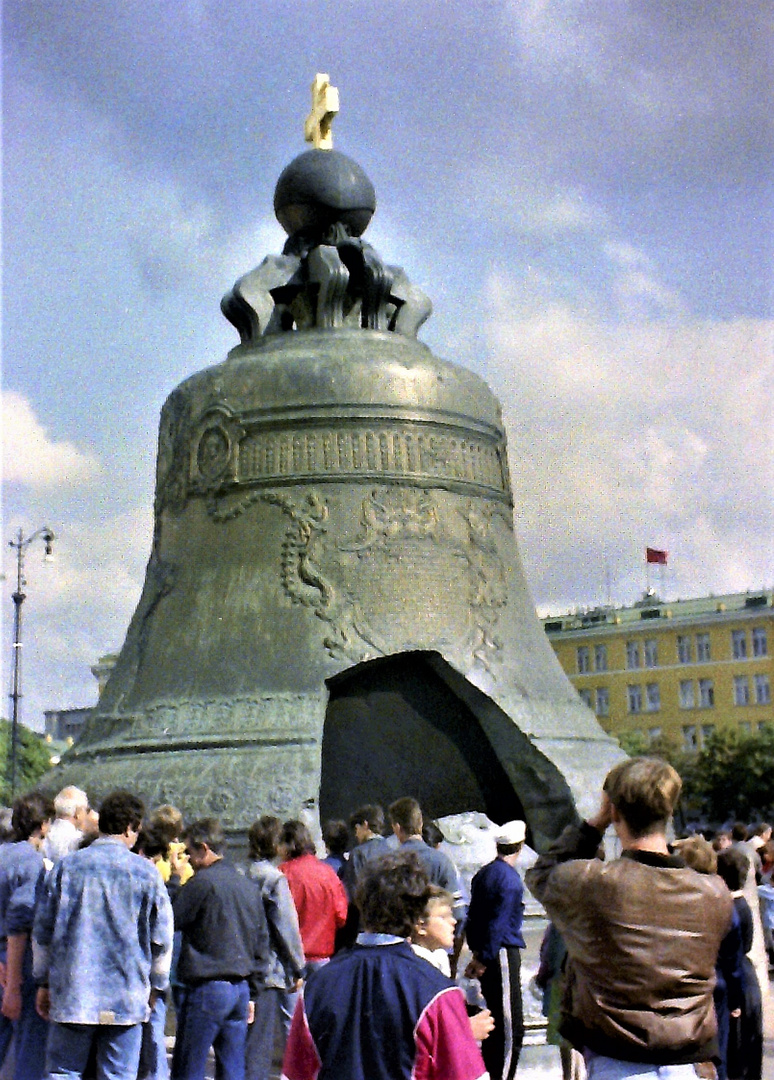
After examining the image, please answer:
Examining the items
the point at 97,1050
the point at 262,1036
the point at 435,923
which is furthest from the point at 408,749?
the point at 435,923

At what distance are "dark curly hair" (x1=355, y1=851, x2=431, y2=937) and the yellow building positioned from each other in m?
47.9

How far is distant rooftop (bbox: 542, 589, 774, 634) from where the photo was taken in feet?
168

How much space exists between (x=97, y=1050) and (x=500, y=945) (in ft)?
7.17

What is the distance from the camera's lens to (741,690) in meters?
50.6

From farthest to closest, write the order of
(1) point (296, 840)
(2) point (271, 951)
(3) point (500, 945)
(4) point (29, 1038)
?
(1) point (296, 840)
(3) point (500, 945)
(2) point (271, 951)
(4) point (29, 1038)

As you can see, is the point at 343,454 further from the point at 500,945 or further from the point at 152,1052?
the point at 152,1052

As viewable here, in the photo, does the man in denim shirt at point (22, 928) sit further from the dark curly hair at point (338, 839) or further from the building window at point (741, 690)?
the building window at point (741, 690)

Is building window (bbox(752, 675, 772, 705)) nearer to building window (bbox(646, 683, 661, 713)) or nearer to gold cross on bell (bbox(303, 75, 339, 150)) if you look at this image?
building window (bbox(646, 683, 661, 713))

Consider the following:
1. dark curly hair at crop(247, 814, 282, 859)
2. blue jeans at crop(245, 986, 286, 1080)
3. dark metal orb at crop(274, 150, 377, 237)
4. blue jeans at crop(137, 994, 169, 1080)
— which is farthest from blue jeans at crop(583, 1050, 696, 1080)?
dark metal orb at crop(274, 150, 377, 237)

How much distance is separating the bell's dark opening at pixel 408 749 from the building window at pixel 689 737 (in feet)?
137

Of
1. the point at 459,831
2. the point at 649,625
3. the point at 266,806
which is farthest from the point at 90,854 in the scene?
the point at 649,625

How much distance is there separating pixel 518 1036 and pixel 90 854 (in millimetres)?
2424

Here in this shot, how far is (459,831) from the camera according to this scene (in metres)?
8.91

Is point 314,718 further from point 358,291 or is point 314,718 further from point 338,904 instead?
point 358,291
